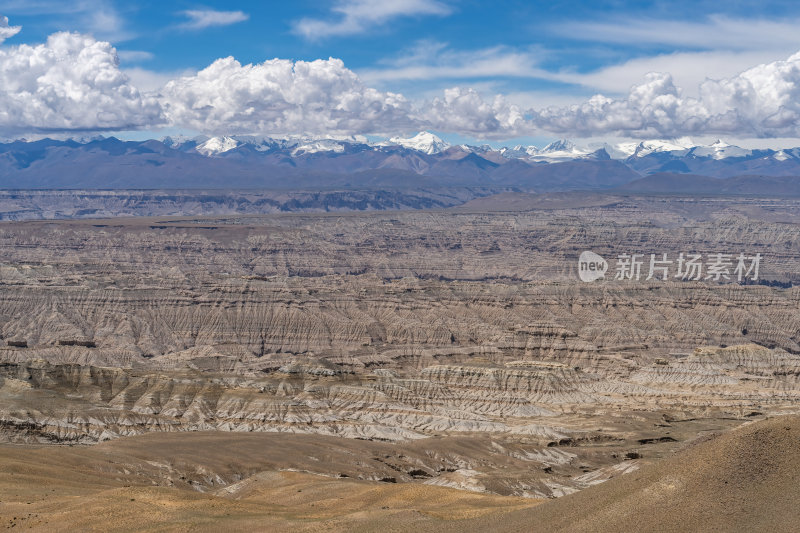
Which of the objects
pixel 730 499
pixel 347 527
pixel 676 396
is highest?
pixel 730 499

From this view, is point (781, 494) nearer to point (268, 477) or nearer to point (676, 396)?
point (268, 477)

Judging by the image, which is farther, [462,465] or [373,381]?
[373,381]

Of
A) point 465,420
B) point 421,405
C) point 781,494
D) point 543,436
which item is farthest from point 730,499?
point 421,405

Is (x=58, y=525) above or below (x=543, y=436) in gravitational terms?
above

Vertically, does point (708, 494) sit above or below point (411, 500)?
above

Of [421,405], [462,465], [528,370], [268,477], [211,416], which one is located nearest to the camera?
[268,477]

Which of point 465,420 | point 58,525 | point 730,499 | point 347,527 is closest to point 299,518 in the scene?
point 347,527

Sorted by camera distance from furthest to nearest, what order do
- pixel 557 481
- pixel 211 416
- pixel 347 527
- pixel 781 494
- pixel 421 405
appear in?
pixel 421 405
pixel 211 416
pixel 557 481
pixel 347 527
pixel 781 494

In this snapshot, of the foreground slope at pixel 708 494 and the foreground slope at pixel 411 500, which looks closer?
the foreground slope at pixel 708 494

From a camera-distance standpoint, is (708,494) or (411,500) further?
(411,500)

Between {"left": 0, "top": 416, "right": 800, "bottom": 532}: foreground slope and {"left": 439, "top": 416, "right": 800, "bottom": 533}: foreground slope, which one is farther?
{"left": 0, "top": 416, "right": 800, "bottom": 532}: foreground slope
